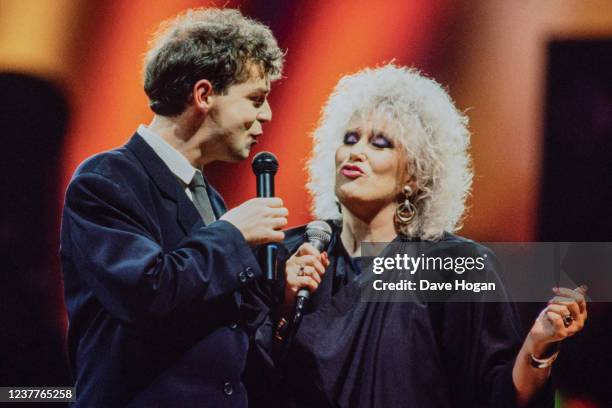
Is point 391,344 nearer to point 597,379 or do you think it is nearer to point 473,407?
point 473,407

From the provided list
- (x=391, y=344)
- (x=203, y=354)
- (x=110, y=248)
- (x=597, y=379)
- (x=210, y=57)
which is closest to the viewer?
(x=110, y=248)

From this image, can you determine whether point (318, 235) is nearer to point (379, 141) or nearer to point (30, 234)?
point (379, 141)

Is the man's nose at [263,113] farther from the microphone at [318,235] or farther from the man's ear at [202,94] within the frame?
the microphone at [318,235]

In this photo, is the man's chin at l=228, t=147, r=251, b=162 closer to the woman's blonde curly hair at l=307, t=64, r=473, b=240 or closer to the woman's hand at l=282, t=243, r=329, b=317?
the woman's hand at l=282, t=243, r=329, b=317

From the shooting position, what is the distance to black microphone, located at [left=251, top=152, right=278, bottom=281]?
1.77 m

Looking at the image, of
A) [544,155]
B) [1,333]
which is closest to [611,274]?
[544,155]

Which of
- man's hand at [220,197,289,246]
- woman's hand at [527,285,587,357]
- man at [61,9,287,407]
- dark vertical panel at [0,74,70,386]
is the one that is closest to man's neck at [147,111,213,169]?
man at [61,9,287,407]

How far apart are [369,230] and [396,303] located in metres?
0.24

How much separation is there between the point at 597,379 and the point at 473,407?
0.50 meters

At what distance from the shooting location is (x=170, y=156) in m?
1.83

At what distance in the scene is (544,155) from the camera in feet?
7.64

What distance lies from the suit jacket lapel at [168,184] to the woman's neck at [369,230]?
1.96ft

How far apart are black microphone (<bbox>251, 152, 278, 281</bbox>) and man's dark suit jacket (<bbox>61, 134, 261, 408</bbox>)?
0.33 ft

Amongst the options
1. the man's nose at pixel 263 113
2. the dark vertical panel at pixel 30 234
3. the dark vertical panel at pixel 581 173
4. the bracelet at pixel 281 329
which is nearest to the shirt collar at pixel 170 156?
the man's nose at pixel 263 113
